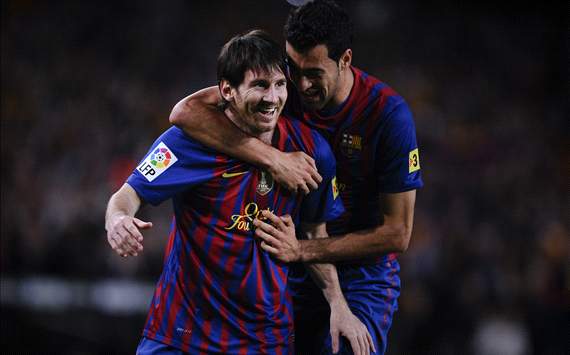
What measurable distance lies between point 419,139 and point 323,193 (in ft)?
23.7

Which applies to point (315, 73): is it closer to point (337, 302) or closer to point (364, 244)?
point (364, 244)

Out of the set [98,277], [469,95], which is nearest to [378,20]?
[469,95]

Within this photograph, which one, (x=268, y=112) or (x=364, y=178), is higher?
(x=268, y=112)

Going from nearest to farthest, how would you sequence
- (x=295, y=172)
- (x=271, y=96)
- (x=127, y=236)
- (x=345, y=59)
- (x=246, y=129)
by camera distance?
1. (x=127, y=236)
2. (x=271, y=96)
3. (x=295, y=172)
4. (x=246, y=129)
5. (x=345, y=59)

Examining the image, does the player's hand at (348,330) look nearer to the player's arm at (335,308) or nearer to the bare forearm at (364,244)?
the player's arm at (335,308)

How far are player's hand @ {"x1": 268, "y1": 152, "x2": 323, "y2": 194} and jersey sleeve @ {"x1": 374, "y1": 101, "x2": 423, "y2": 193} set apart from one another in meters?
0.45

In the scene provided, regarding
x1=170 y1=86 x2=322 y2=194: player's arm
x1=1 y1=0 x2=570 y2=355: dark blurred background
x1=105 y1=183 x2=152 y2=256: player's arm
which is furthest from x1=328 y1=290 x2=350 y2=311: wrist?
x1=1 y1=0 x2=570 y2=355: dark blurred background

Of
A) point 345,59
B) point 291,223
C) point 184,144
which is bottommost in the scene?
point 291,223

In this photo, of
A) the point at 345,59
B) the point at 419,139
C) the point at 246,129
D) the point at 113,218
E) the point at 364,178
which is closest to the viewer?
the point at 113,218

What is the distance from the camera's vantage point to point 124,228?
2648mm

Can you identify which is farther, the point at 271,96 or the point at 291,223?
the point at 291,223

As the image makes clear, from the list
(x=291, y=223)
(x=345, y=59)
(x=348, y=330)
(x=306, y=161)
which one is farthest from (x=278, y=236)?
(x=345, y=59)

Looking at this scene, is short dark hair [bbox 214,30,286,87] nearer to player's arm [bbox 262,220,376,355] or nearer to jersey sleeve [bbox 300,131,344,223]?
jersey sleeve [bbox 300,131,344,223]

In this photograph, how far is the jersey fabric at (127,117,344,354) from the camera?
292cm
